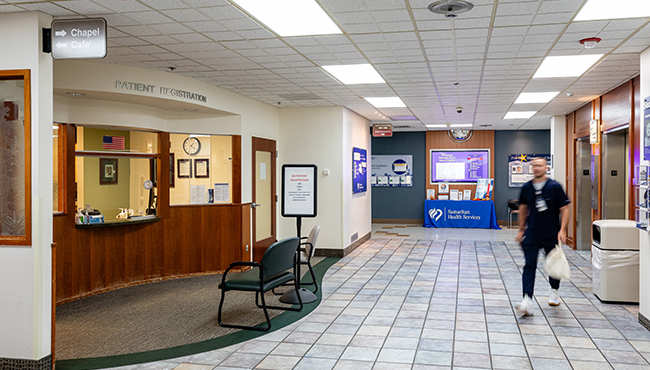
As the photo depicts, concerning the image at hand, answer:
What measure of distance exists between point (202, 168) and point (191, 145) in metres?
0.37

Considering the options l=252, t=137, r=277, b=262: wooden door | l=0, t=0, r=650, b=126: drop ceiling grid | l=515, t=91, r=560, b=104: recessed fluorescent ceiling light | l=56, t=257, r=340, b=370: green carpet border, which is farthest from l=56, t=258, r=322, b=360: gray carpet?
l=515, t=91, r=560, b=104: recessed fluorescent ceiling light

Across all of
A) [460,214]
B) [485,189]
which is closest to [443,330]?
[460,214]

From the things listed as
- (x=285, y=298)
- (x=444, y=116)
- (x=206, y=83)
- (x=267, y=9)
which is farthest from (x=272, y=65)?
(x=444, y=116)

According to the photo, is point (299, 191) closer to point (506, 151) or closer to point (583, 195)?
point (583, 195)

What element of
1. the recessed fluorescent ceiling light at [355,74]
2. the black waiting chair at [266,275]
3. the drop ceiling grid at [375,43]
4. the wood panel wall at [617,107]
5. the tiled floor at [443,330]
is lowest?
the tiled floor at [443,330]

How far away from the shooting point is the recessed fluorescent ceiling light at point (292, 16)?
3816 millimetres

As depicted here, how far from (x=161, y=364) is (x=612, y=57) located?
5.37 meters

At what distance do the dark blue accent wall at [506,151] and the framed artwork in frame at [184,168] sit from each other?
10028 mm

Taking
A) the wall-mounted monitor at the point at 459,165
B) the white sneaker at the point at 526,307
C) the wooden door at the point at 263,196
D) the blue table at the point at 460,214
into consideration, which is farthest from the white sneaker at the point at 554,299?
the wall-mounted monitor at the point at 459,165

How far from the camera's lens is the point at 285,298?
5.73 metres

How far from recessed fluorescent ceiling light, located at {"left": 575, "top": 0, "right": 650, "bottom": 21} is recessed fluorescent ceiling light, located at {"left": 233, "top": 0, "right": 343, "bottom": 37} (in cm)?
200

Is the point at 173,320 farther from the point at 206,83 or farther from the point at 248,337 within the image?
the point at 206,83

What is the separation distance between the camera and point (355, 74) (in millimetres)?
6352

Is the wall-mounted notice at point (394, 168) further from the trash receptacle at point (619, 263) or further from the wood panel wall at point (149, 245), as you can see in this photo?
the trash receptacle at point (619, 263)
